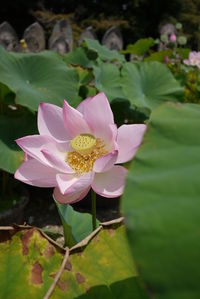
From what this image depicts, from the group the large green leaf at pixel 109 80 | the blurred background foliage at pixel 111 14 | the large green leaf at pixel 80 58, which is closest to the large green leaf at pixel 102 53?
the large green leaf at pixel 80 58

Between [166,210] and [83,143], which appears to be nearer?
[166,210]

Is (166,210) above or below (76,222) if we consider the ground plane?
above

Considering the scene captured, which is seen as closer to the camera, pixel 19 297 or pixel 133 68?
pixel 19 297

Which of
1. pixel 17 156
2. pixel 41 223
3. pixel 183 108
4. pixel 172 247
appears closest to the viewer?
pixel 172 247

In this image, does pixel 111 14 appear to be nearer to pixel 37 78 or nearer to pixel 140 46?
pixel 140 46

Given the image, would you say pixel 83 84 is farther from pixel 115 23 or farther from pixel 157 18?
pixel 157 18

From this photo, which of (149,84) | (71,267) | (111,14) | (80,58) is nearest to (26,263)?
(71,267)

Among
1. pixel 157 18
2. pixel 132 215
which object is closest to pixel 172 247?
pixel 132 215
